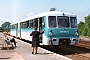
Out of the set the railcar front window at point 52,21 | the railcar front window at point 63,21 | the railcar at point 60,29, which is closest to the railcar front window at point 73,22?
the railcar at point 60,29

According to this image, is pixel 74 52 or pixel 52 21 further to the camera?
pixel 74 52

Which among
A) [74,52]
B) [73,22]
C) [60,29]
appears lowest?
[74,52]

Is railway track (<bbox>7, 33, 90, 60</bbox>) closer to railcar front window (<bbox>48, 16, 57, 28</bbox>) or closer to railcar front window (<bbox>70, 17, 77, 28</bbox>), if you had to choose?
Result: railcar front window (<bbox>70, 17, 77, 28</bbox>)

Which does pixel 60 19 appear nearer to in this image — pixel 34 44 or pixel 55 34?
pixel 55 34

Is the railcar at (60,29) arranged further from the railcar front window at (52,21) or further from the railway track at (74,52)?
the railway track at (74,52)

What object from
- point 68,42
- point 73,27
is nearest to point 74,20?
point 73,27

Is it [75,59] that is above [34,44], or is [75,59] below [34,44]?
below

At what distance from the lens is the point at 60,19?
17281mm

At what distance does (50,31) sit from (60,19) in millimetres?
1371

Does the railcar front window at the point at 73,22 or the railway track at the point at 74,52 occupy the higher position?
the railcar front window at the point at 73,22

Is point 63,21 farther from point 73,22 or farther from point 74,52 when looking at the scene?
point 74,52

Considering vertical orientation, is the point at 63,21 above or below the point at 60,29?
above

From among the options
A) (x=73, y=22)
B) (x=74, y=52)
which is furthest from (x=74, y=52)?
(x=73, y=22)

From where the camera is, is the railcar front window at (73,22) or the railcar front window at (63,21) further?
the railcar front window at (73,22)
